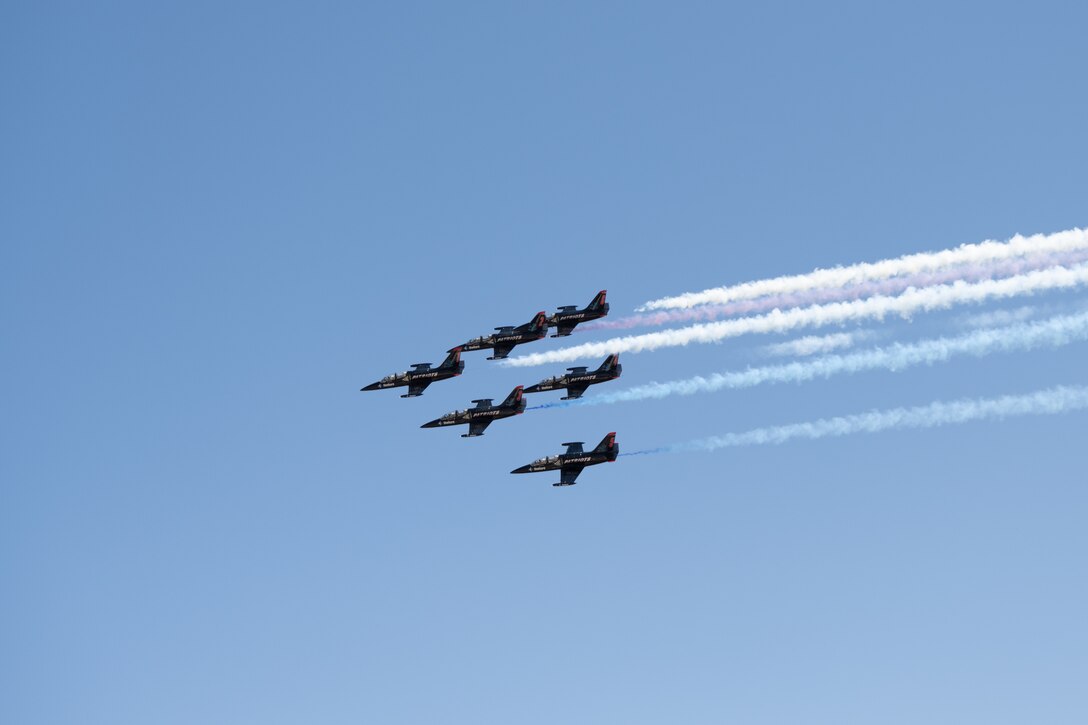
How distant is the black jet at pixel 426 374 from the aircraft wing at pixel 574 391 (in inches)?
373

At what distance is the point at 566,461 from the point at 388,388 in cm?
1909

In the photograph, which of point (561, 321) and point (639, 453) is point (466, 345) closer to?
point (561, 321)

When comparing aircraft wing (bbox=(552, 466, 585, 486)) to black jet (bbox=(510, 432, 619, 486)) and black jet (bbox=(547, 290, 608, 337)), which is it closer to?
black jet (bbox=(510, 432, 619, 486))

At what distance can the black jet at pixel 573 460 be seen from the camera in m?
122

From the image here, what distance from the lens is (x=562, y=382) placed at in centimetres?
12875

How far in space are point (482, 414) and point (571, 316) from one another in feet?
34.2

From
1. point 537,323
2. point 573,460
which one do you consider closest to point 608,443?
point 573,460

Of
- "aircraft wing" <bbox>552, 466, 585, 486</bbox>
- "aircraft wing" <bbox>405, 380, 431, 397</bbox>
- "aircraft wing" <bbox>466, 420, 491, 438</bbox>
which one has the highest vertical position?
"aircraft wing" <bbox>405, 380, 431, 397</bbox>

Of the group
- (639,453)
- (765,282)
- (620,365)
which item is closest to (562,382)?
(620,365)

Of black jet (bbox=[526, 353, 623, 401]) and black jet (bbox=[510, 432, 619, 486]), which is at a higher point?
black jet (bbox=[526, 353, 623, 401])

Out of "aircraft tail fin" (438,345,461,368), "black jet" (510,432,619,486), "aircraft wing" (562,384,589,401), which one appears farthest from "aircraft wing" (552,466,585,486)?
"aircraft tail fin" (438,345,461,368)

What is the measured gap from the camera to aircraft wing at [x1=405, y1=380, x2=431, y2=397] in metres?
134

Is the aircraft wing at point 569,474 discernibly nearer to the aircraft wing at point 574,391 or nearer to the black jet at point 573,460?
the black jet at point 573,460

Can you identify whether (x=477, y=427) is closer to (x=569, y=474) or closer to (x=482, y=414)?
(x=482, y=414)
